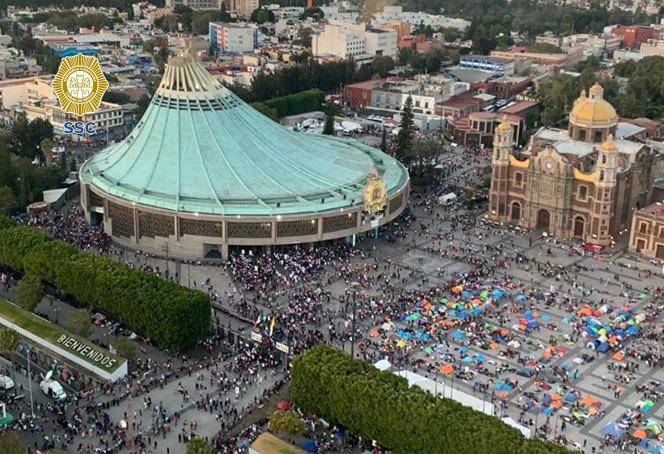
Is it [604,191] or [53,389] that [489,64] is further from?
[53,389]

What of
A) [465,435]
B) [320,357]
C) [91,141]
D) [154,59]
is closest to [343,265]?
[320,357]

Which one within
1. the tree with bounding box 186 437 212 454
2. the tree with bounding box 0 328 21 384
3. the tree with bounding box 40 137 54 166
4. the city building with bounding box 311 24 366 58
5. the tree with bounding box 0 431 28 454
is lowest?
the tree with bounding box 186 437 212 454

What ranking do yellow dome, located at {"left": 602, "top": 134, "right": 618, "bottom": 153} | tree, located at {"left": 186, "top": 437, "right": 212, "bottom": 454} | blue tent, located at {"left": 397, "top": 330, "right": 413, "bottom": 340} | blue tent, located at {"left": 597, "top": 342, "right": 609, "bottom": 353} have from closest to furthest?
1. tree, located at {"left": 186, "top": 437, "right": 212, "bottom": 454}
2. blue tent, located at {"left": 597, "top": 342, "right": 609, "bottom": 353}
3. blue tent, located at {"left": 397, "top": 330, "right": 413, "bottom": 340}
4. yellow dome, located at {"left": 602, "top": 134, "right": 618, "bottom": 153}

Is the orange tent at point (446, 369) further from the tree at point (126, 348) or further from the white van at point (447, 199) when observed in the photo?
the white van at point (447, 199)

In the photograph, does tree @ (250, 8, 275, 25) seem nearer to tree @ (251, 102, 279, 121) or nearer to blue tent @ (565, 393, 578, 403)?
tree @ (251, 102, 279, 121)

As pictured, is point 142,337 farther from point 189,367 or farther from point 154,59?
point 154,59

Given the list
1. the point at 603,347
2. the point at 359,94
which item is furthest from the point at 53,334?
the point at 359,94

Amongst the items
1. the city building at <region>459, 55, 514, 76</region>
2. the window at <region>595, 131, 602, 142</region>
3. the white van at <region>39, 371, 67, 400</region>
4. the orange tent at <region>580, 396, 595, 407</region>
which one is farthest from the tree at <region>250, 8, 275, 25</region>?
the orange tent at <region>580, 396, 595, 407</region>
